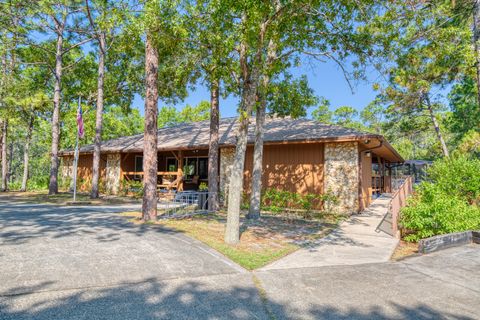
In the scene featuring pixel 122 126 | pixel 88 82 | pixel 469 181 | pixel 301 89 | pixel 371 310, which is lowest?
pixel 371 310

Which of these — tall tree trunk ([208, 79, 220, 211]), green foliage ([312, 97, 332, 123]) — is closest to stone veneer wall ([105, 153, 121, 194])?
tall tree trunk ([208, 79, 220, 211])

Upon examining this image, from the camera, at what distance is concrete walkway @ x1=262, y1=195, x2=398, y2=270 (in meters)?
5.10

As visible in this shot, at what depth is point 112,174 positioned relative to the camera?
717 inches

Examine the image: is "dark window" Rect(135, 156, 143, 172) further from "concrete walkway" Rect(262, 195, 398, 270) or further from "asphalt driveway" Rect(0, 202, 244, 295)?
"concrete walkway" Rect(262, 195, 398, 270)

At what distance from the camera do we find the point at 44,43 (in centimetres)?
1977

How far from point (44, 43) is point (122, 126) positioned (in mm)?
13087

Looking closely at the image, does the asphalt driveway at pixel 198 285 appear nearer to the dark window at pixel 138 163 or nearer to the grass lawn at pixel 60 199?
the grass lawn at pixel 60 199

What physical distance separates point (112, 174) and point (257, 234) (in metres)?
13.9

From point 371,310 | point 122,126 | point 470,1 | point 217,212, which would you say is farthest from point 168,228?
point 122,126

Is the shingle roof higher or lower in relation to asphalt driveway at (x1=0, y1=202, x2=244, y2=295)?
higher

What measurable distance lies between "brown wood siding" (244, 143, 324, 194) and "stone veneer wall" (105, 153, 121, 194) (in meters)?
9.21

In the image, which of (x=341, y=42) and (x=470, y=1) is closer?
(x=341, y=42)

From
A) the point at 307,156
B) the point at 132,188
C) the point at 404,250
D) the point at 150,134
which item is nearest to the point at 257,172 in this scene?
the point at 307,156

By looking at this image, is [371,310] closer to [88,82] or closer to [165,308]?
[165,308]
